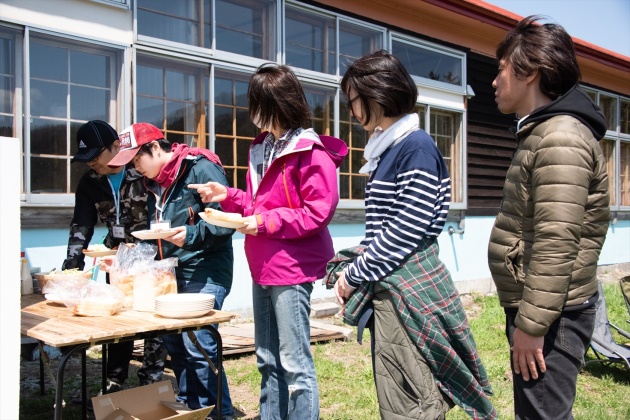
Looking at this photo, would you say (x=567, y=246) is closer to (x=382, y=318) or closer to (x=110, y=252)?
(x=382, y=318)

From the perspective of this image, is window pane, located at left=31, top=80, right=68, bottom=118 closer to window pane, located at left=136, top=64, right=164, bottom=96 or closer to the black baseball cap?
window pane, located at left=136, top=64, right=164, bottom=96

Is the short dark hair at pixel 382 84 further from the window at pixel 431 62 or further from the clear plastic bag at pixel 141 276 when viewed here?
the window at pixel 431 62

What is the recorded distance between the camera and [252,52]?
6500 mm

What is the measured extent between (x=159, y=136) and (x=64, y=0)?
96.8 inches

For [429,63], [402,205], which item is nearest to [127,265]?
[402,205]

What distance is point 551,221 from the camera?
1916mm

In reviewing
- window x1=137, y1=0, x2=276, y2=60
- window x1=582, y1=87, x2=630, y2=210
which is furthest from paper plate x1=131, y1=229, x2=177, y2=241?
window x1=582, y1=87, x2=630, y2=210

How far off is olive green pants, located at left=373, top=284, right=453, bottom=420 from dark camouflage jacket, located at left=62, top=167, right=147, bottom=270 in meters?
1.95

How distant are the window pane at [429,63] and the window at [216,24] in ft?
7.05

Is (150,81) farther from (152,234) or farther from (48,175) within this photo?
(152,234)

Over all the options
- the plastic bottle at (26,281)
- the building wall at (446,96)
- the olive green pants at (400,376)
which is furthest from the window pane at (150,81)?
the olive green pants at (400,376)

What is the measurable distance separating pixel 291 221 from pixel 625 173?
12641 millimetres

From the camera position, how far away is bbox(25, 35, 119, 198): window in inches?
193

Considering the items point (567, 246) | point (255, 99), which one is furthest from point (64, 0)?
point (567, 246)
